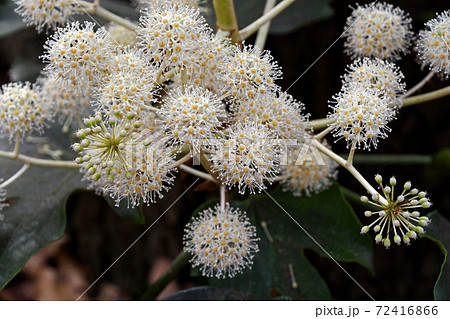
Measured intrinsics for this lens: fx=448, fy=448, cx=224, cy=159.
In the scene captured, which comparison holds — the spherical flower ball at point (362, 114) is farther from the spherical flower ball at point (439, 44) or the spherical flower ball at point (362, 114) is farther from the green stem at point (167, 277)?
the green stem at point (167, 277)

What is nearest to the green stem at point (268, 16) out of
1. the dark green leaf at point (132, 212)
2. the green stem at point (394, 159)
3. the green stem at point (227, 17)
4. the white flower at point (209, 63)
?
the green stem at point (227, 17)

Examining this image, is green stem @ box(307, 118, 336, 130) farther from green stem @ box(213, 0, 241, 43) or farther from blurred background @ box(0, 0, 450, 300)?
blurred background @ box(0, 0, 450, 300)

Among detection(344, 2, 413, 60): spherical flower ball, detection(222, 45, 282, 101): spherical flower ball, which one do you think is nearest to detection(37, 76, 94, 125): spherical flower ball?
detection(222, 45, 282, 101): spherical flower ball

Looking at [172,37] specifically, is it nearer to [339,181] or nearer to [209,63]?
[209,63]

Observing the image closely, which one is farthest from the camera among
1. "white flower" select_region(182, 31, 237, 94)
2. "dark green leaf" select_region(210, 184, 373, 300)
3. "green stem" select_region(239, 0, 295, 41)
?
"dark green leaf" select_region(210, 184, 373, 300)

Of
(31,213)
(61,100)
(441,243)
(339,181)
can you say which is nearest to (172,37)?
(61,100)
